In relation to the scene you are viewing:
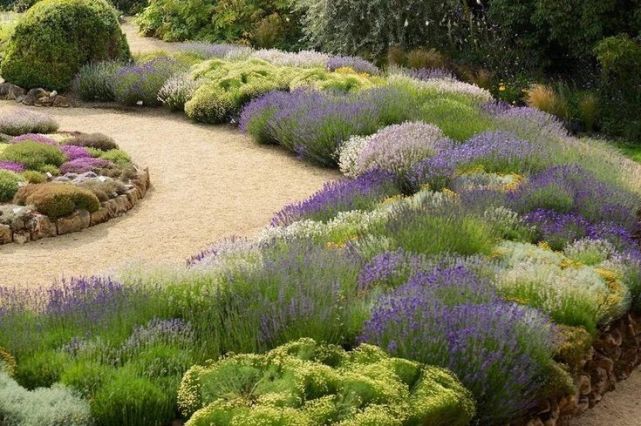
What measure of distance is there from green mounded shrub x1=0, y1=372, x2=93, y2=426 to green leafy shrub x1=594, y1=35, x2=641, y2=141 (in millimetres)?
9833

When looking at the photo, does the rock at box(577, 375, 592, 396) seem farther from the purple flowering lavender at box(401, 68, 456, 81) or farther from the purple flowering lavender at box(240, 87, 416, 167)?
the purple flowering lavender at box(401, 68, 456, 81)

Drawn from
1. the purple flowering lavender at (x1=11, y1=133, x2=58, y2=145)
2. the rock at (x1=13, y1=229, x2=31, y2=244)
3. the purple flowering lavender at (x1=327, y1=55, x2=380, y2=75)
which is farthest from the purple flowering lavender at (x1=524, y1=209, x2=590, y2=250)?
the purple flowering lavender at (x1=327, y1=55, x2=380, y2=75)

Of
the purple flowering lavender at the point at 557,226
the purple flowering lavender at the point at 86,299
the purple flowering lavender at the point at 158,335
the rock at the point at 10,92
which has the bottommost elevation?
the rock at the point at 10,92

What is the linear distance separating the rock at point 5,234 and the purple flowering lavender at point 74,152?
6.46 feet

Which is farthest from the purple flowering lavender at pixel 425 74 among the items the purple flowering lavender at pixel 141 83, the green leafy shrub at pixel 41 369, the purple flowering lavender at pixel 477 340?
the green leafy shrub at pixel 41 369

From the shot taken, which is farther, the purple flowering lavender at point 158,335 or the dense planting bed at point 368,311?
the purple flowering lavender at point 158,335

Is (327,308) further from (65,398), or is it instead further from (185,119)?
(185,119)

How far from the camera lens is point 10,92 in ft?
43.6

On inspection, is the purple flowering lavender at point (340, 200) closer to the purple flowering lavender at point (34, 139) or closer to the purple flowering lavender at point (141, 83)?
the purple flowering lavender at point (34, 139)

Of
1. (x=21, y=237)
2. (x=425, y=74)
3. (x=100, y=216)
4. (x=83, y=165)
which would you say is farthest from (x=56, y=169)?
(x=425, y=74)

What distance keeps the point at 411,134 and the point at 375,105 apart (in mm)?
1312

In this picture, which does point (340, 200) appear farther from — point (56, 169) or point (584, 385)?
point (56, 169)

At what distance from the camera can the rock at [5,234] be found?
7.34m

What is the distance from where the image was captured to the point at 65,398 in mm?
3844
